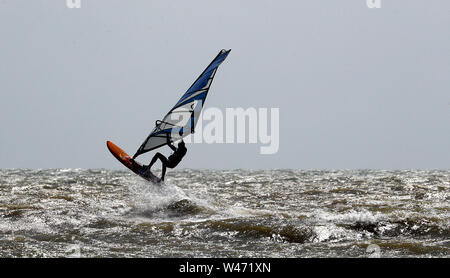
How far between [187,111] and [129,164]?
266cm

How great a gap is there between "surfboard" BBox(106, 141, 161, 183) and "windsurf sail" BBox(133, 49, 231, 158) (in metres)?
1.51

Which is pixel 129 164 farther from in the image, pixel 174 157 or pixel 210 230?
pixel 210 230

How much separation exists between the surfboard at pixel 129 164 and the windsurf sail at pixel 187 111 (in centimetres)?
151

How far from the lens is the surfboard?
14492 millimetres

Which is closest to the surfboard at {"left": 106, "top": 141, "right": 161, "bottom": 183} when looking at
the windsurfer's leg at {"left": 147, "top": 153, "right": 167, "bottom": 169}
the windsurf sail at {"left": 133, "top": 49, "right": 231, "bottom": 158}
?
the windsurfer's leg at {"left": 147, "top": 153, "right": 167, "bottom": 169}

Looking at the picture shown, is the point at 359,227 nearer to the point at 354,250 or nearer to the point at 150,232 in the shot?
the point at 354,250

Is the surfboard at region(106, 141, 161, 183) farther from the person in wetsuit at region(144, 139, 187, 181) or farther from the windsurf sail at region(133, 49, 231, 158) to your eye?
the windsurf sail at region(133, 49, 231, 158)

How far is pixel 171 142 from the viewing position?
43.2 feet

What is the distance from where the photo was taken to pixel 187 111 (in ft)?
43.2

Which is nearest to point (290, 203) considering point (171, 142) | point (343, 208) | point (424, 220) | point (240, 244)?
point (343, 208)

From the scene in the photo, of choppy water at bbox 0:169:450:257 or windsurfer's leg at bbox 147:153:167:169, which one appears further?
windsurfer's leg at bbox 147:153:167:169

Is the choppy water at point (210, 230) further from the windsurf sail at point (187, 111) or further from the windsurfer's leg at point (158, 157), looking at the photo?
the windsurf sail at point (187, 111)

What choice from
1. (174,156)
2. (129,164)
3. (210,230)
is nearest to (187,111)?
(174,156)
